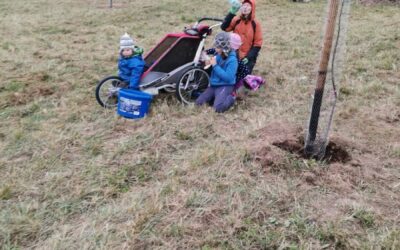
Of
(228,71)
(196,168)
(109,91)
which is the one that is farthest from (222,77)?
(196,168)

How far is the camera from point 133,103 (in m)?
4.46

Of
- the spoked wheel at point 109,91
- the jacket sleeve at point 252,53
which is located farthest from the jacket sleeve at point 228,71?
the spoked wheel at point 109,91

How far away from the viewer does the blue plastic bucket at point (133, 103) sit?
442 cm

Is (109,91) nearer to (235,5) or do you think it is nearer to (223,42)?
(223,42)

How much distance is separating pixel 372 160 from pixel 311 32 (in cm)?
591

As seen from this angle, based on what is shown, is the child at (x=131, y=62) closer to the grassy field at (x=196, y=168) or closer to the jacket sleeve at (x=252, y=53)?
the grassy field at (x=196, y=168)

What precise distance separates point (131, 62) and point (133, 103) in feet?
1.75

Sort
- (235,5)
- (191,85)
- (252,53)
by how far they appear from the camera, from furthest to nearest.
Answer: (252,53), (235,5), (191,85)

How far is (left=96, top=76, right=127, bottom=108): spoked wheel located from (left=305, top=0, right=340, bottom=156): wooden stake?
2286 mm

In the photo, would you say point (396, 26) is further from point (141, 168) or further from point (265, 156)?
point (141, 168)

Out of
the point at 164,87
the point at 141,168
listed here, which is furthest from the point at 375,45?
the point at 141,168

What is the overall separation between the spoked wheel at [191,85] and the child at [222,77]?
15 centimetres

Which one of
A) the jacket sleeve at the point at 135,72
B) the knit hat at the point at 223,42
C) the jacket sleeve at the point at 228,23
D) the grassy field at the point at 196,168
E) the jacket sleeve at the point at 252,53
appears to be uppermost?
the jacket sleeve at the point at 228,23

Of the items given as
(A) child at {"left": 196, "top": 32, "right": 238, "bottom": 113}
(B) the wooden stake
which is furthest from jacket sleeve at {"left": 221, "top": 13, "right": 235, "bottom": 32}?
(B) the wooden stake
